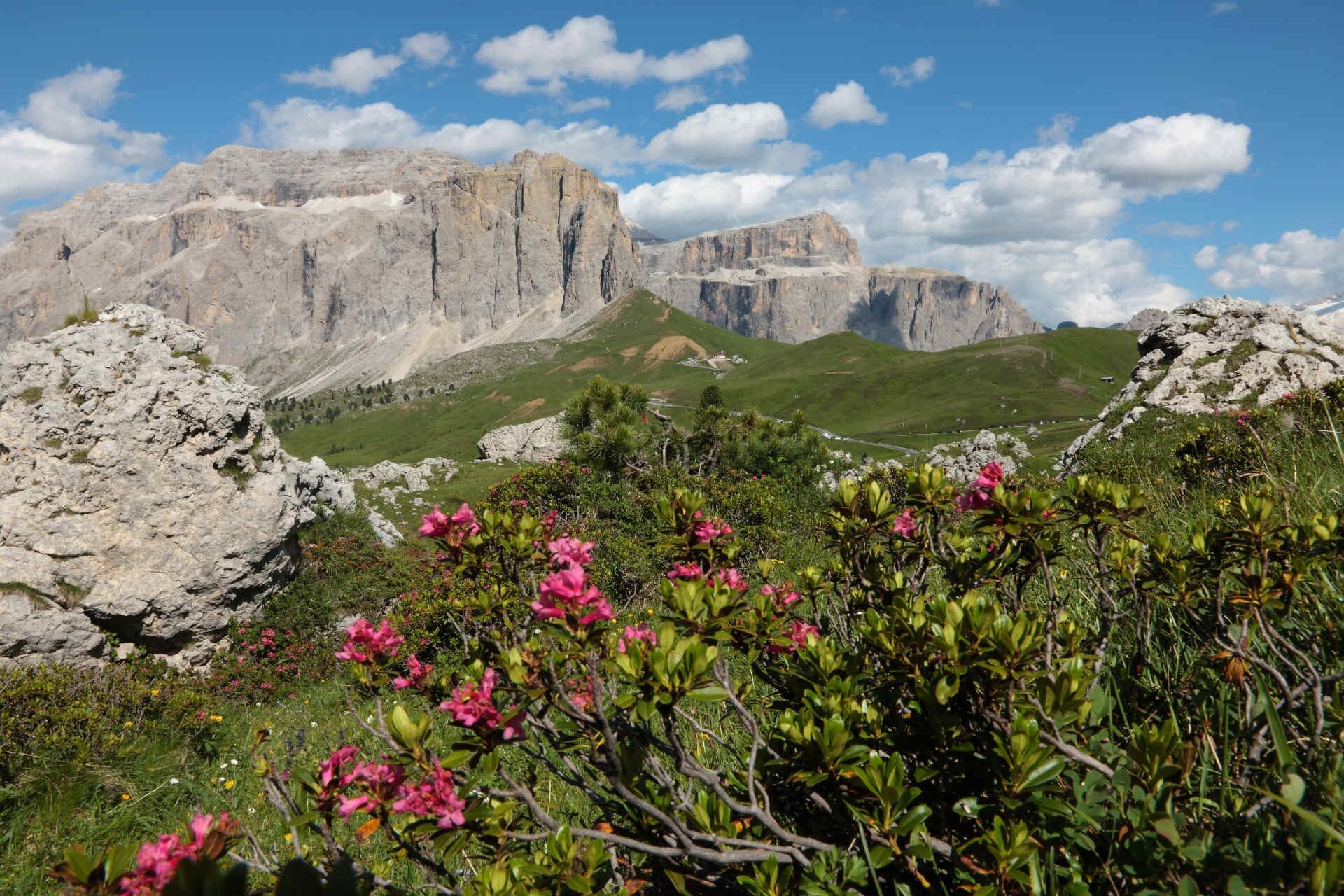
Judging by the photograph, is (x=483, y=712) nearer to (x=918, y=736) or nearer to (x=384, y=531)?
(x=918, y=736)

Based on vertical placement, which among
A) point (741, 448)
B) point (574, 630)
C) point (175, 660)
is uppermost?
point (574, 630)

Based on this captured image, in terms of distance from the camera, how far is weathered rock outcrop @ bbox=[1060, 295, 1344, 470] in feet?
65.8

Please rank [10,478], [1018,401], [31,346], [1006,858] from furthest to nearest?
[1018,401] < [31,346] < [10,478] < [1006,858]

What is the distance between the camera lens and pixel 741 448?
23.8 meters

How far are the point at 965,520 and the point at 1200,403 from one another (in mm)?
14635

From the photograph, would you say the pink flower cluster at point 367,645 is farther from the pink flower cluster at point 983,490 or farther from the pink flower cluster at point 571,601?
the pink flower cluster at point 983,490

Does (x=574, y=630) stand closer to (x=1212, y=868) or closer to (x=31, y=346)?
(x=1212, y=868)

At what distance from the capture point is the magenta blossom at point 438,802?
2.58 m

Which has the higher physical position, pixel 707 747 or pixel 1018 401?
pixel 707 747

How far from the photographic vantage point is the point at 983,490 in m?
3.75

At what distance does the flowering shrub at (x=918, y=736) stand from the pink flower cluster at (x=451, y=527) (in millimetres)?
16

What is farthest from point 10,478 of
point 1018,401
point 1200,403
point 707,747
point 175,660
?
point 1018,401

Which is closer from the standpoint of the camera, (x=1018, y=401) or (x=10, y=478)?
(x=10, y=478)

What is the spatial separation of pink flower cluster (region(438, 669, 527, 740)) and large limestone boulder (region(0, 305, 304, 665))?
46.2 feet
